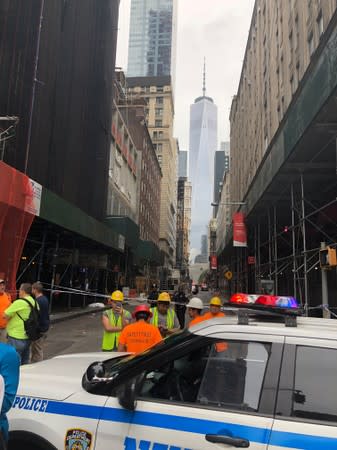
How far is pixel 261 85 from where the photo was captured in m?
29.7

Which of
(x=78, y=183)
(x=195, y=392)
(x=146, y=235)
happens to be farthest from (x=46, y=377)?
(x=146, y=235)

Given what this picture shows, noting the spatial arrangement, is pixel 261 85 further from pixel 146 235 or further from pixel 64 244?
pixel 146 235

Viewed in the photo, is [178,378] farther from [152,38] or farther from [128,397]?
[152,38]

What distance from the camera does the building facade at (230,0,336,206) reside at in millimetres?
18969

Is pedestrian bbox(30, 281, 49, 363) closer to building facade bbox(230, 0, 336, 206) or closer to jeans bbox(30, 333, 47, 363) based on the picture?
jeans bbox(30, 333, 47, 363)

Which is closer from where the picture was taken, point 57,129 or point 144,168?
point 57,129

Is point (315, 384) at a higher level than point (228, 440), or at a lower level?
higher

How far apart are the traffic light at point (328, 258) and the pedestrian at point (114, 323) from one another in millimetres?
5092

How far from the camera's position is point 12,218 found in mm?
12383

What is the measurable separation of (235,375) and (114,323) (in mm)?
3630

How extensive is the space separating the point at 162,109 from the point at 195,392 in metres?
103

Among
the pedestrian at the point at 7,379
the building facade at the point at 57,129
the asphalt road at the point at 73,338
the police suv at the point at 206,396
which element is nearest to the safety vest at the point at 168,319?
the police suv at the point at 206,396

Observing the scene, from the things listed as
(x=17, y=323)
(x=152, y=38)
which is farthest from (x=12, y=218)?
(x=152, y=38)

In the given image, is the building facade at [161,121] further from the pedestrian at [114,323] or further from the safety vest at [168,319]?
the pedestrian at [114,323]
